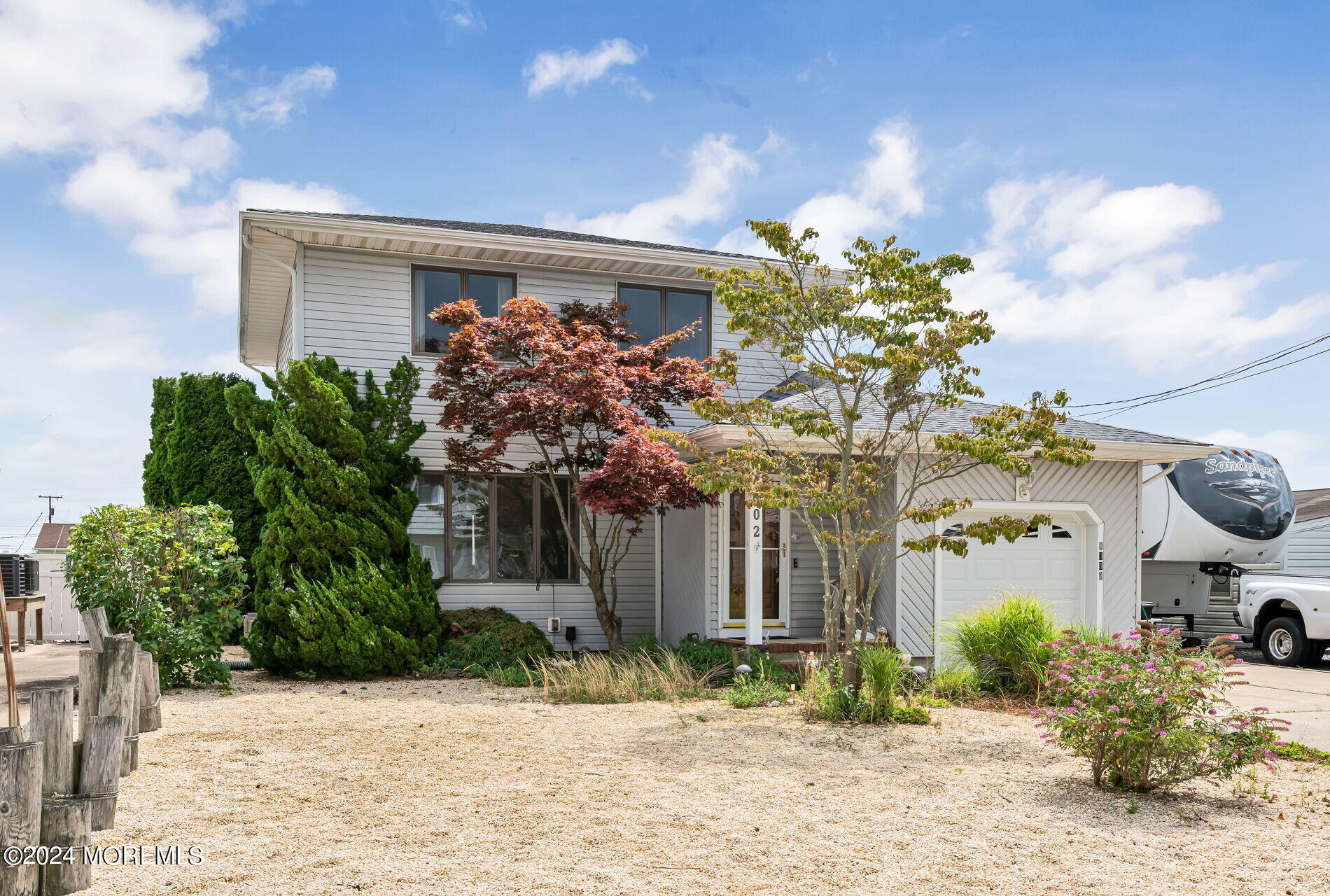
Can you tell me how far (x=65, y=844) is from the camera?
14.0ft

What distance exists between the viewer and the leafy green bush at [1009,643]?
10203mm

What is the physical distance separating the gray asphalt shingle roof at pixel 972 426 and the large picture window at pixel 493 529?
365cm

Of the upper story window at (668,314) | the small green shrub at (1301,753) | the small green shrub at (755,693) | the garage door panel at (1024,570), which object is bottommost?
the small green shrub at (1301,753)

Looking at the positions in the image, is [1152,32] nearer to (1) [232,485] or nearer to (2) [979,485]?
(2) [979,485]

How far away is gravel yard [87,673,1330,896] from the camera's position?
461cm

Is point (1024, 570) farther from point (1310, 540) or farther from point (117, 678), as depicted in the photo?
point (1310, 540)

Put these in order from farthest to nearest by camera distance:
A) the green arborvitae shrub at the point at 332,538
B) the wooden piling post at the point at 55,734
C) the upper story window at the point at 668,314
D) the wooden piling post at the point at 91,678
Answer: the upper story window at the point at 668,314, the green arborvitae shrub at the point at 332,538, the wooden piling post at the point at 91,678, the wooden piling post at the point at 55,734

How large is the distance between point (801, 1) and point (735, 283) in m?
3.96

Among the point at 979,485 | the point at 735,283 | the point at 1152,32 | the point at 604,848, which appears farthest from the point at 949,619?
the point at 604,848

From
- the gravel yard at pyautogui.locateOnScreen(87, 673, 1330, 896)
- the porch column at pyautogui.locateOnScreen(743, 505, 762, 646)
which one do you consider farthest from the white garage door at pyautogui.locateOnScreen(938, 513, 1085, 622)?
the gravel yard at pyautogui.locateOnScreen(87, 673, 1330, 896)

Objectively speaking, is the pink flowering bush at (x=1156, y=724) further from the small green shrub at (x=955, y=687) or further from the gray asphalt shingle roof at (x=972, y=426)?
the gray asphalt shingle roof at (x=972, y=426)

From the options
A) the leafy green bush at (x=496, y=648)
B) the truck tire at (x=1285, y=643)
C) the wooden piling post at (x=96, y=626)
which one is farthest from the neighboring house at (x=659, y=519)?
the wooden piling post at (x=96, y=626)

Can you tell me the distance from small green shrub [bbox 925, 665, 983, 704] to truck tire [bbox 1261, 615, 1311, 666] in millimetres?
7104

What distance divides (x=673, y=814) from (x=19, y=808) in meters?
3.19
